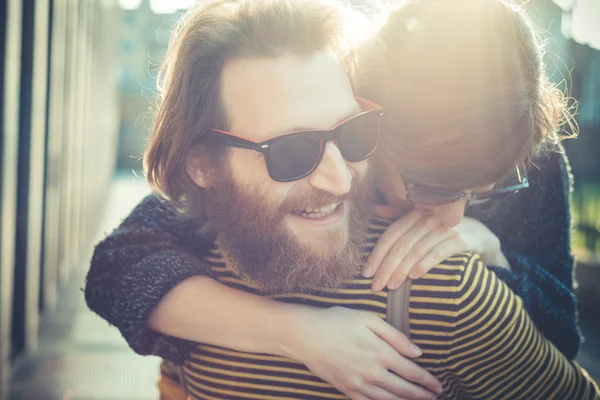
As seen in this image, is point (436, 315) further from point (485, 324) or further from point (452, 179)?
point (452, 179)

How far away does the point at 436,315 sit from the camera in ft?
4.92

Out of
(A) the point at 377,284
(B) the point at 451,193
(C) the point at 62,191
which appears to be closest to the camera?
(A) the point at 377,284

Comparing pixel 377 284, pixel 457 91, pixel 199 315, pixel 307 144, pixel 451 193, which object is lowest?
pixel 199 315

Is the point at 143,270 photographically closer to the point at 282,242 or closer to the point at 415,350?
the point at 282,242

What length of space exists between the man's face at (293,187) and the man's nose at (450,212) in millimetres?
243

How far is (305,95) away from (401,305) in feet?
2.09

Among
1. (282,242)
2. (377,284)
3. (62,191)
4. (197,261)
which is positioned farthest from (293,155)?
(62,191)

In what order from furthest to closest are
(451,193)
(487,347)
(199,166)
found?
1. (199,166)
2. (451,193)
3. (487,347)

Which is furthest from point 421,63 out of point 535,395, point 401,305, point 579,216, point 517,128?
point 579,216

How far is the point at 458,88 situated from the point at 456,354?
2.41ft

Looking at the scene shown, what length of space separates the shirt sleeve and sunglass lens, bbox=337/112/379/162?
45cm

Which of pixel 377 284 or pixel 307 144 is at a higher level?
pixel 307 144

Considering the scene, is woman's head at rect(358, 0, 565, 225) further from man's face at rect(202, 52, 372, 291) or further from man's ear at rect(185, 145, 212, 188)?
man's ear at rect(185, 145, 212, 188)

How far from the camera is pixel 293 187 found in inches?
67.4
